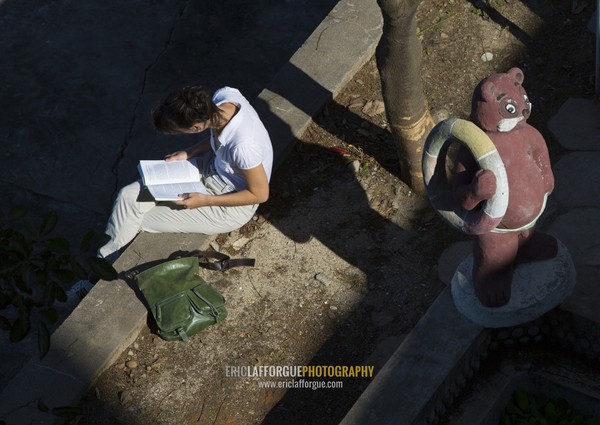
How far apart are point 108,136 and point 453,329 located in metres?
3.74

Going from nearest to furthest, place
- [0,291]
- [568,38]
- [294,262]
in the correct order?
[0,291], [294,262], [568,38]

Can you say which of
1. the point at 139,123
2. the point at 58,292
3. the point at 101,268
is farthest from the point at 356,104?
the point at 58,292

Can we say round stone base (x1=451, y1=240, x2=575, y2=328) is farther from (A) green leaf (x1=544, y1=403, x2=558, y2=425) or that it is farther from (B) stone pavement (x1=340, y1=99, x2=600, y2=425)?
(A) green leaf (x1=544, y1=403, x2=558, y2=425)

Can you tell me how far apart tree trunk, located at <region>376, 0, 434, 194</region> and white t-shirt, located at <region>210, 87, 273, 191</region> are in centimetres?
72

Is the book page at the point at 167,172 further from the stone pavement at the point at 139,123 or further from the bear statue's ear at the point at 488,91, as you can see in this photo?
the bear statue's ear at the point at 488,91

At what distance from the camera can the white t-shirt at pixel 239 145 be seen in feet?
16.7

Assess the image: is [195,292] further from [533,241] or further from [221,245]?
[533,241]

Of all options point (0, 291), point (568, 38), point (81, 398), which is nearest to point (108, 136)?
point (81, 398)

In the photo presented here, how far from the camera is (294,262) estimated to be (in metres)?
5.49

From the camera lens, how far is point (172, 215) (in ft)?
17.9

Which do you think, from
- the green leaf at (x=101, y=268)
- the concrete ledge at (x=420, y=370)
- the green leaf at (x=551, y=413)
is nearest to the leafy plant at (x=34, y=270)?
the green leaf at (x=101, y=268)

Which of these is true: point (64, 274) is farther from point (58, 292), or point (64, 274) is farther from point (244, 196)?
point (244, 196)

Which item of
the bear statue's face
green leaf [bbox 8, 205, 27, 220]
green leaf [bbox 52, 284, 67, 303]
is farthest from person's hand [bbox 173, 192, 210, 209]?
green leaf [bbox 52, 284, 67, 303]

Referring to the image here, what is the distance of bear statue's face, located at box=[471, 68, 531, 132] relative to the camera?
3854mm
